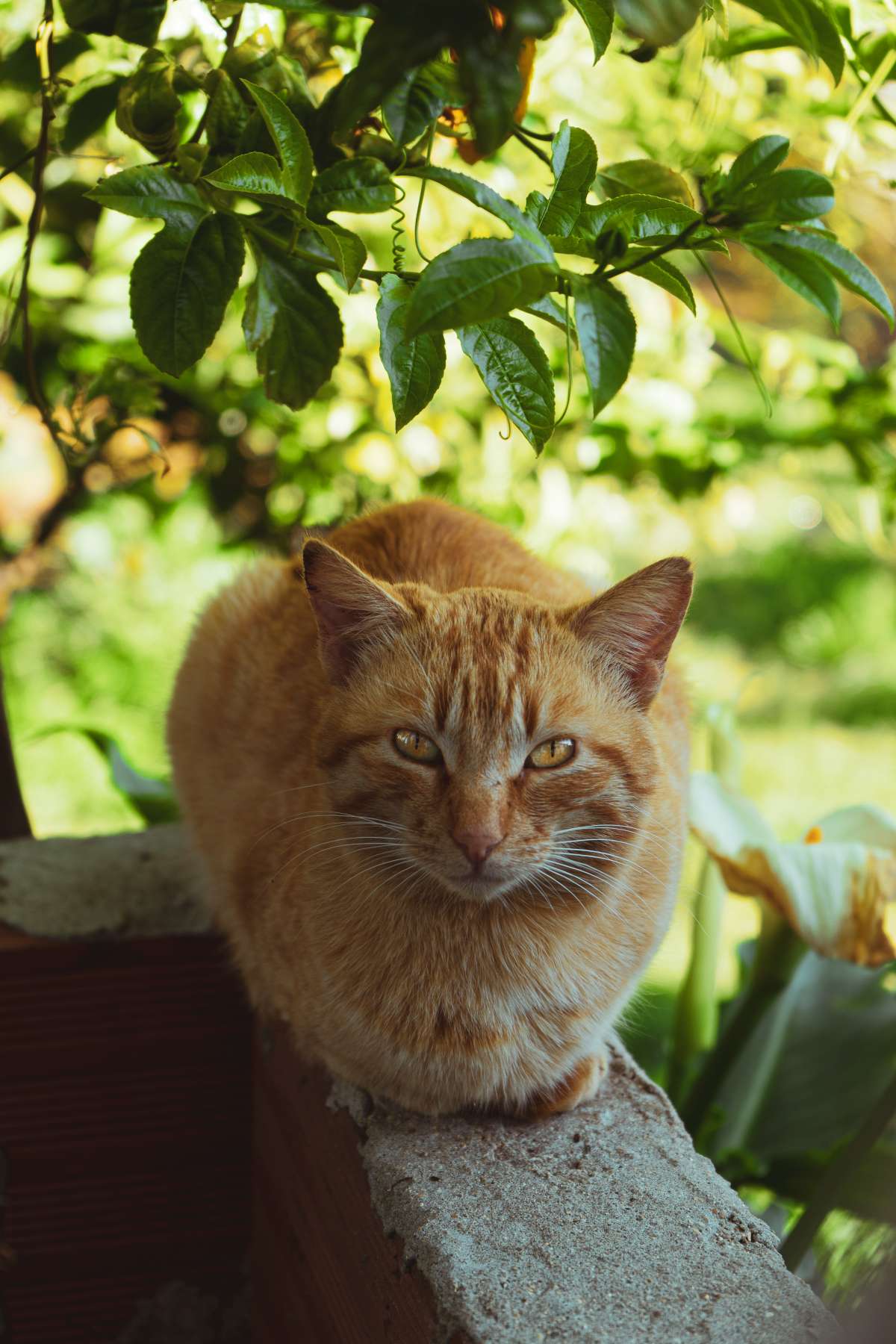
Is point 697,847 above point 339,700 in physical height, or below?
below

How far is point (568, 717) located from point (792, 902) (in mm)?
411

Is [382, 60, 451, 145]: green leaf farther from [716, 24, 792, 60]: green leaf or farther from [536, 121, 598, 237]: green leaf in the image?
[716, 24, 792, 60]: green leaf

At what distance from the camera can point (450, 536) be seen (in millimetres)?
1355

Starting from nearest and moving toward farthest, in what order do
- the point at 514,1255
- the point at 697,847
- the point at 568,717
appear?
the point at 514,1255
the point at 568,717
the point at 697,847

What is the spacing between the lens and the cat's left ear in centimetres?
99

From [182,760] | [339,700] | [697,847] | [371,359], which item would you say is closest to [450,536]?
[339,700]

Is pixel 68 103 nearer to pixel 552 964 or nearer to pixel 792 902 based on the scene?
pixel 552 964

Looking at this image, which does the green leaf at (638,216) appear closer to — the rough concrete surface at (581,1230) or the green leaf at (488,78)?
the green leaf at (488,78)

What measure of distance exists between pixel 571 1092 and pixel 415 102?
0.84 metres

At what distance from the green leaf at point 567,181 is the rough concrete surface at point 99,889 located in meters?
0.95

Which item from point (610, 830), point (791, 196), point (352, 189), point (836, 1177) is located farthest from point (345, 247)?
point (836, 1177)

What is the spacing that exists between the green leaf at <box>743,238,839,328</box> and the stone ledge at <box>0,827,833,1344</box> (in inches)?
24.8

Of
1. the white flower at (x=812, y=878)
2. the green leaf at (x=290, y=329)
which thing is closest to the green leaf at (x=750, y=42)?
the green leaf at (x=290, y=329)

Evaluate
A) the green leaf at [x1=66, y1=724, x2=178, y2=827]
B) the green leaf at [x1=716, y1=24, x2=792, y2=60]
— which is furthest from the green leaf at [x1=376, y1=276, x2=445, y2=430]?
the green leaf at [x1=66, y1=724, x2=178, y2=827]
